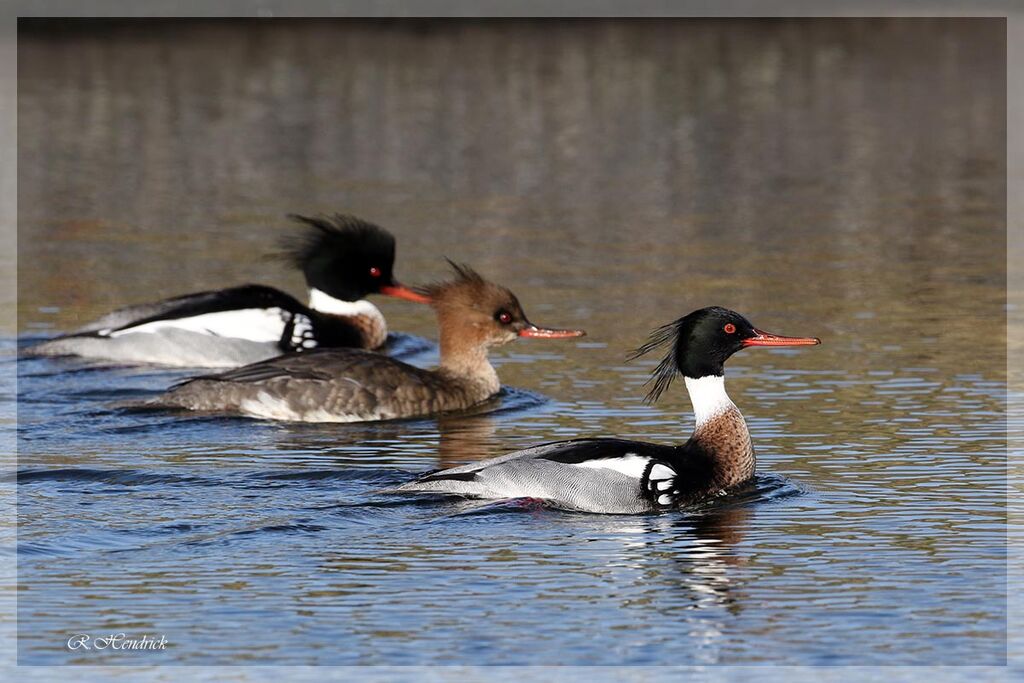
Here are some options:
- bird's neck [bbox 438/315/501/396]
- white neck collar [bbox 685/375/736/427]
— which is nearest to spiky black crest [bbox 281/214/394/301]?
bird's neck [bbox 438/315/501/396]

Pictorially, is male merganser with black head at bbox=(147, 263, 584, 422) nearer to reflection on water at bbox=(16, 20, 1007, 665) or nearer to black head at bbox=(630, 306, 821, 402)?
reflection on water at bbox=(16, 20, 1007, 665)

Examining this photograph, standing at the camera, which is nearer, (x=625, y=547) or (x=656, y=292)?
(x=625, y=547)

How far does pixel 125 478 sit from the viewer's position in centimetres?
1037

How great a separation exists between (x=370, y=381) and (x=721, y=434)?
309 cm

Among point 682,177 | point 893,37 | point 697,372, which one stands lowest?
point 697,372

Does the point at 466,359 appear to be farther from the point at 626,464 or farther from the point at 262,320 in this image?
the point at 626,464

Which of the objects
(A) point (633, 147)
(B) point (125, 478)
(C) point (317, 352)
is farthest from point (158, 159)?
(B) point (125, 478)

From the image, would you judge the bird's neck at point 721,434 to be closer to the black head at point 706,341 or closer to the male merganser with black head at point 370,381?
the black head at point 706,341

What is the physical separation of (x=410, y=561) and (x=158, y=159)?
1655cm

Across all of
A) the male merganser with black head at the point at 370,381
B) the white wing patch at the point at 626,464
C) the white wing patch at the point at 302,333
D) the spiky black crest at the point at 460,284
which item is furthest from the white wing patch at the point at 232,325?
the white wing patch at the point at 626,464

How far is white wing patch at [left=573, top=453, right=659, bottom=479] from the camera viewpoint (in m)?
9.61

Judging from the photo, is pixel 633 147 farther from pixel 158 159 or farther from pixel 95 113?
pixel 95 113

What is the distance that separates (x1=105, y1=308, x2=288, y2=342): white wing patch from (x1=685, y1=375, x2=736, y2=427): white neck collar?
5321mm

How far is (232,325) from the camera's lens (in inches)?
583
